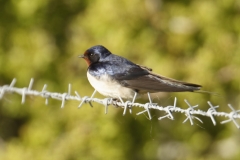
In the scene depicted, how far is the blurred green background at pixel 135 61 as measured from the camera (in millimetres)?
4941

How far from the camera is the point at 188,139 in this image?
18.0ft

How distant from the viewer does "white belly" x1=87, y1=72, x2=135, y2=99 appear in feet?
10.0

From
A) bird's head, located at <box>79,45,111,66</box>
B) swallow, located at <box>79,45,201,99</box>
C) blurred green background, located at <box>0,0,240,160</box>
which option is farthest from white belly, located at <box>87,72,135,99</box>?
blurred green background, located at <box>0,0,240,160</box>

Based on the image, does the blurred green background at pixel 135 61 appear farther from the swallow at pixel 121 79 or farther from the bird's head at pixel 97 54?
the swallow at pixel 121 79

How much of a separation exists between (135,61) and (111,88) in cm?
196

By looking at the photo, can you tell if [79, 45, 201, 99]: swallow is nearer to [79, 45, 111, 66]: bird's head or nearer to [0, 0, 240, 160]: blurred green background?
[79, 45, 111, 66]: bird's head

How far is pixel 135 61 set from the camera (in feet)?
16.5

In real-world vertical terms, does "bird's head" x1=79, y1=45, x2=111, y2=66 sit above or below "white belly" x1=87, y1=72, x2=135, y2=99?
above

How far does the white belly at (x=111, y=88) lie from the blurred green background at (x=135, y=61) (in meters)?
1.37

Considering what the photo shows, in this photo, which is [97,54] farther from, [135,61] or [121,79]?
[135,61]

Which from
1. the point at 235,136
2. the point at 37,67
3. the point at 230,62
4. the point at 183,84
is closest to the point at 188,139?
the point at 235,136

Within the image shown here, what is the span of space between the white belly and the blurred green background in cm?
137

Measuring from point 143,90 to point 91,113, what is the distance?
1.99 metres

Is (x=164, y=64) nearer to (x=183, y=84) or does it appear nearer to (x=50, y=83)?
(x=50, y=83)
